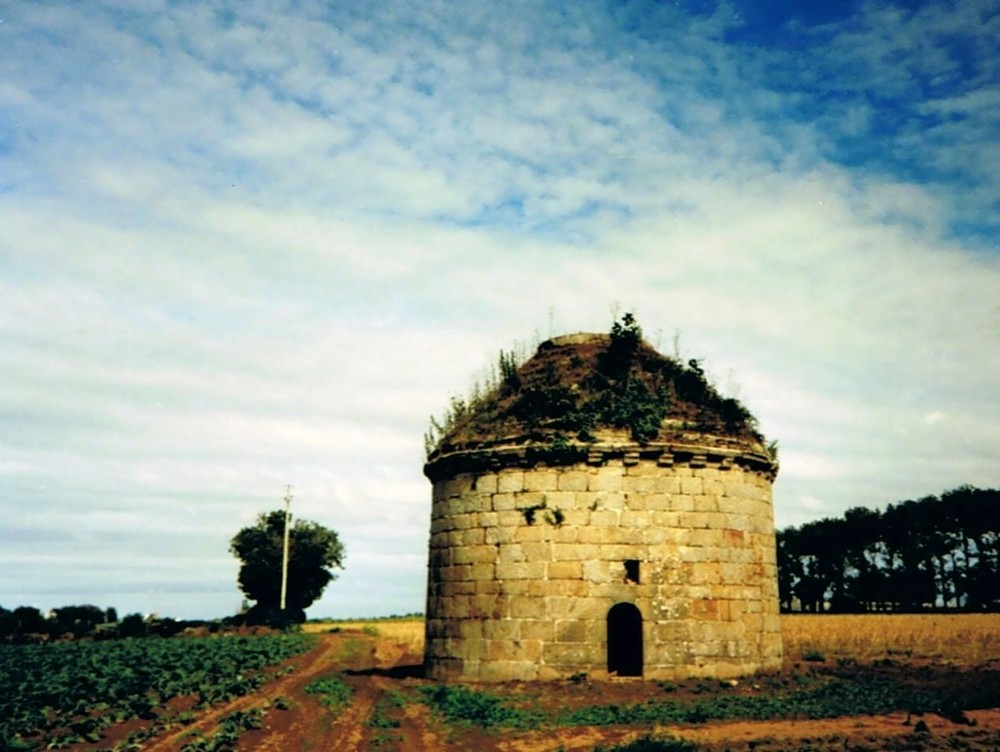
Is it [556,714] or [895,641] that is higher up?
[556,714]

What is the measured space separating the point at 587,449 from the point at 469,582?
152 inches

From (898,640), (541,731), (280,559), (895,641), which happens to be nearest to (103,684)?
(541,731)

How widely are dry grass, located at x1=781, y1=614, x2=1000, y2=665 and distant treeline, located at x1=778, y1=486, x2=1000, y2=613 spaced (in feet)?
90.0

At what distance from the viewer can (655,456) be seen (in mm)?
16500

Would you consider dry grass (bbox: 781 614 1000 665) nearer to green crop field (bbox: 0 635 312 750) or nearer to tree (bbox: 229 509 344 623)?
green crop field (bbox: 0 635 312 750)

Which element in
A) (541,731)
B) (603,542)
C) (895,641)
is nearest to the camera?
(541,731)

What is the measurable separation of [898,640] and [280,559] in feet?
130

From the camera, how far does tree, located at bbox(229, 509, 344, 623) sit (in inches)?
Result: 2164

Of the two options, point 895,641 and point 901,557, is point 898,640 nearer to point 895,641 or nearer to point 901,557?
point 895,641

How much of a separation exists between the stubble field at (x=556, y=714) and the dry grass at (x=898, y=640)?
403cm

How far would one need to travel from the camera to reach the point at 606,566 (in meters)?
16.0

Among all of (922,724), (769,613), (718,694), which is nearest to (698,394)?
(769,613)

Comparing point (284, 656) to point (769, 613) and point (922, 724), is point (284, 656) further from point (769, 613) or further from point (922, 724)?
point (922, 724)

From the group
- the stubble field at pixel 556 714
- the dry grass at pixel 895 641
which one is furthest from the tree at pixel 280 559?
the stubble field at pixel 556 714
